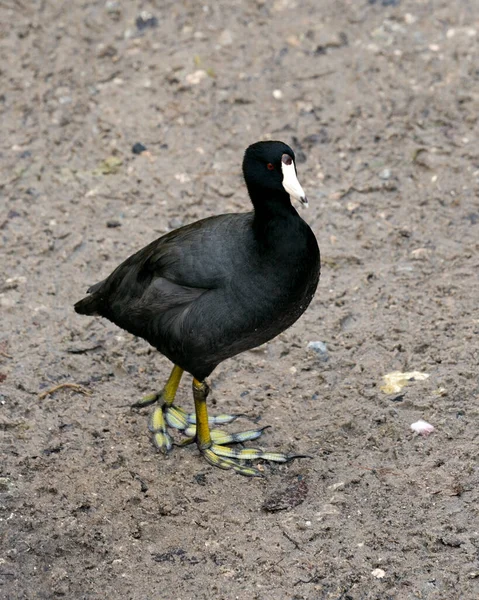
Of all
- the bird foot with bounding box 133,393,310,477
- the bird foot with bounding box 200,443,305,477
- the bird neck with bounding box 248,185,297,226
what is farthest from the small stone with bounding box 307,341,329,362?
the bird neck with bounding box 248,185,297,226

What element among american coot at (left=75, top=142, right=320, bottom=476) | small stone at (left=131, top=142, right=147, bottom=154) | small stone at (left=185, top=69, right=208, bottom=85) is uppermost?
american coot at (left=75, top=142, right=320, bottom=476)

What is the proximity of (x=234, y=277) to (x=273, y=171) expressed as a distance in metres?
0.52

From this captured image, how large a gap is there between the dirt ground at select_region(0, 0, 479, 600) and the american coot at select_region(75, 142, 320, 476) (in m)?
0.60

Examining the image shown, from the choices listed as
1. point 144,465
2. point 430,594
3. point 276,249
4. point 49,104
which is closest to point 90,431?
point 144,465

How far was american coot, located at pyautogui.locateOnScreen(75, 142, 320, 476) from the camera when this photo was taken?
412 centimetres

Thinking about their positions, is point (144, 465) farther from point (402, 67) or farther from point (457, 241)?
point (402, 67)

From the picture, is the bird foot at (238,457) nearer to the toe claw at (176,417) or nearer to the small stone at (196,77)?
the toe claw at (176,417)

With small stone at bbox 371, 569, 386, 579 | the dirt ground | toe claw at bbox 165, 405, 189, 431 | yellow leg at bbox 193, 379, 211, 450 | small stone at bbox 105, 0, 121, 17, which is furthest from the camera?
small stone at bbox 105, 0, 121, 17

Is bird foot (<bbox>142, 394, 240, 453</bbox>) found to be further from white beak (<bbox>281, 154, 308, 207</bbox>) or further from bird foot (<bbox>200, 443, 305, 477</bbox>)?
white beak (<bbox>281, 154, 308, 207</bbox>)

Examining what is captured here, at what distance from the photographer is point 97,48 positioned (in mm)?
7324

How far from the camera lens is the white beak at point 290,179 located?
4.03 m

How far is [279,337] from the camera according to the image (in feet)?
17.6

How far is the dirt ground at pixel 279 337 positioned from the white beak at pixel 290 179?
1343 millimetres

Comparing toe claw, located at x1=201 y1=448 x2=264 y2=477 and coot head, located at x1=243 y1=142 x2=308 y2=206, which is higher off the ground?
coot head, located at x1=243 y1=142 x2=308 y2=206
